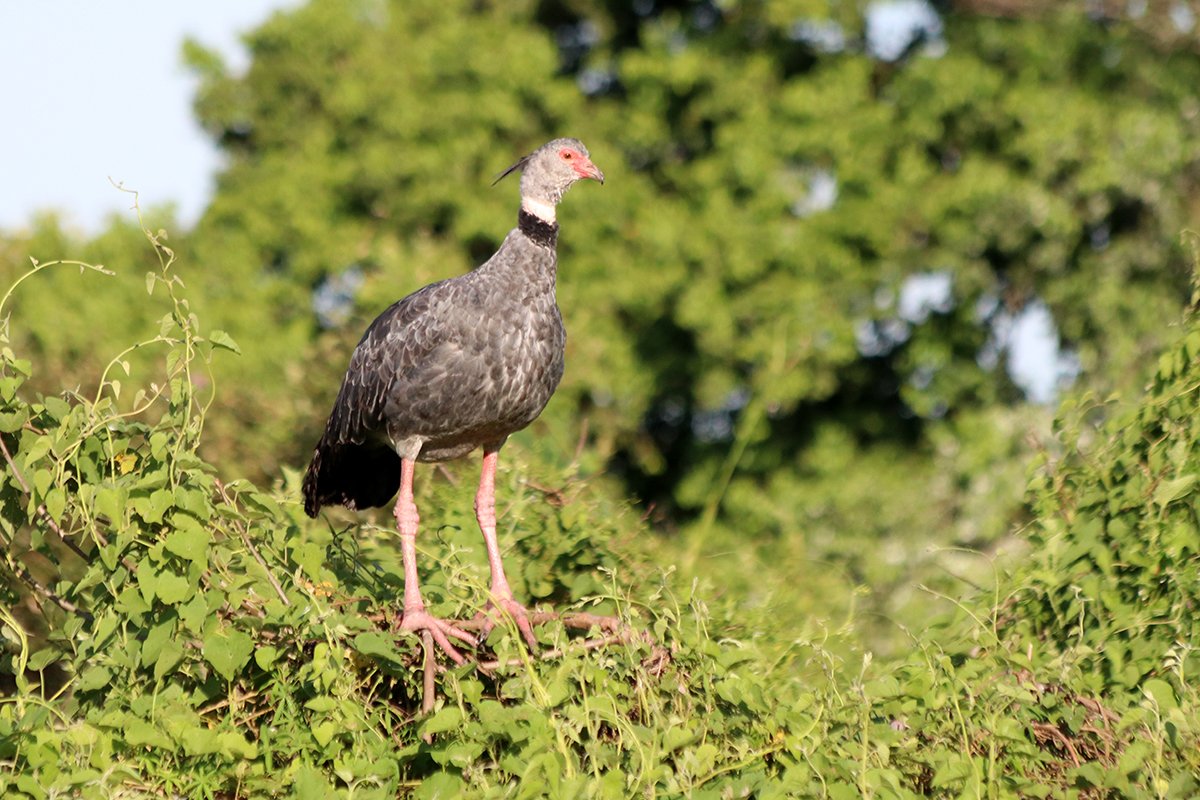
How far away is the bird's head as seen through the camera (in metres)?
5.27

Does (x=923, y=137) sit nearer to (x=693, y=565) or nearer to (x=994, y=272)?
(x=994, y=272)

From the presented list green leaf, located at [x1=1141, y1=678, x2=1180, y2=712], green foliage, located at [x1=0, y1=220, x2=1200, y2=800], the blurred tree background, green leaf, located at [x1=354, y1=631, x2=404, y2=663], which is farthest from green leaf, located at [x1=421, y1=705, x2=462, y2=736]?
the blurred tree background

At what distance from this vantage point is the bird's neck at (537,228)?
5.23 meters

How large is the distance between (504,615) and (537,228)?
5.07ft

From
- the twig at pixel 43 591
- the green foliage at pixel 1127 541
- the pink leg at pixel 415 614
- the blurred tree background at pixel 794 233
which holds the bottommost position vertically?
the blurred tree background at pixel 794 233

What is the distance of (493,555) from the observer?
4.99m

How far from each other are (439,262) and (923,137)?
13.5 feet

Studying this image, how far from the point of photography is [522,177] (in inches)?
211

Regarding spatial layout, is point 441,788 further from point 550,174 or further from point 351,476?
point 550,174

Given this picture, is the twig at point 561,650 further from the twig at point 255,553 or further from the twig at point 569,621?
the twig at point 255,553

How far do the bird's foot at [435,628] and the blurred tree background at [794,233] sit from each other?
656cm

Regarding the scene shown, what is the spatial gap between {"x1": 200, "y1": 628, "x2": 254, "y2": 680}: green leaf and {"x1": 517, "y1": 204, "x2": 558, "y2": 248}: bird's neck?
1731 mm

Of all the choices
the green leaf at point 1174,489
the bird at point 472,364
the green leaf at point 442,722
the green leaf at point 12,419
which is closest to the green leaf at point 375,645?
the green leaf at point 442,722

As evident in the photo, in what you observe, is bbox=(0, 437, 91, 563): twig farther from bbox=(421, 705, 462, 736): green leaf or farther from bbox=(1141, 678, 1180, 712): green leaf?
bbox=(1141, 678, 1180, 712): green leaf
